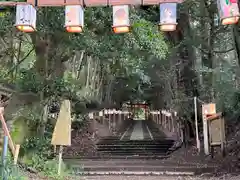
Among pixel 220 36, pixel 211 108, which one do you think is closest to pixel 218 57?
pixel 220 36

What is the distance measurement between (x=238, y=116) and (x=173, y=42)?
421cm

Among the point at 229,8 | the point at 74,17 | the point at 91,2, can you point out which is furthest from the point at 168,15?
the point at 74,17

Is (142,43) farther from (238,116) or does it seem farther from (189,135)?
(189,135)

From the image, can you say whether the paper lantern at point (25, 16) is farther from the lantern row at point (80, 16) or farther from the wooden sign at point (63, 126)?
the wooden sign at point (63, 126)

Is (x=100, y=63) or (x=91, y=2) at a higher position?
(x=91, y=2)

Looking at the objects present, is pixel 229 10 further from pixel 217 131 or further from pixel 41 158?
pixel 41 158

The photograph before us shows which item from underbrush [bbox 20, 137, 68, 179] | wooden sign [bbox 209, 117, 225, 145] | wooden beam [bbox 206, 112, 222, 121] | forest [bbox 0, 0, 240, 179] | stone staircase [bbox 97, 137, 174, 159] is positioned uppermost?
forest [bbox 0, 0, 240, 179]

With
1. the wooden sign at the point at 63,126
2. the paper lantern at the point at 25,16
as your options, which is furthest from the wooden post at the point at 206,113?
the paper lantern at the point at 25,16

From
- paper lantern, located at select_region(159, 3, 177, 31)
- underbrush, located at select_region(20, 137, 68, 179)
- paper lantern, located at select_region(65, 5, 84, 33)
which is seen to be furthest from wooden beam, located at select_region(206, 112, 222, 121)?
paper lantern, located at select_region(65, 5, 84, 33)

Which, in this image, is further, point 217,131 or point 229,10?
point 217,131

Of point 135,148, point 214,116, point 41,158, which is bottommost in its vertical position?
point 135,148

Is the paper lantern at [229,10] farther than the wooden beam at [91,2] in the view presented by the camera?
No

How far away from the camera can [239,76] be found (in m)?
13.3

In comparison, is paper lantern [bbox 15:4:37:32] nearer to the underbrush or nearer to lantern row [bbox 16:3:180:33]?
lantern row [bbox 16:3:180:33]
